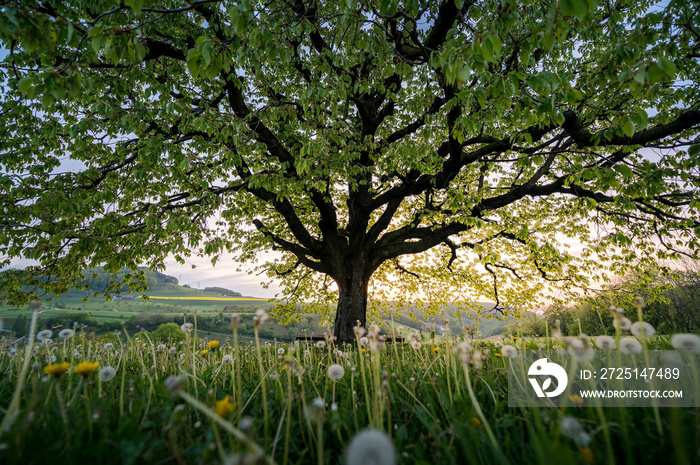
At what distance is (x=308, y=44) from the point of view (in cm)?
731

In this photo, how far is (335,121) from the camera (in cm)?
574

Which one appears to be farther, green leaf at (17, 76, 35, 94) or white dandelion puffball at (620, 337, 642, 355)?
green leaf at (17, 76, 35, 94)

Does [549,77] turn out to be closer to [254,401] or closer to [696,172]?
[254,401]

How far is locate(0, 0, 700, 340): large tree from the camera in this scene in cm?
254

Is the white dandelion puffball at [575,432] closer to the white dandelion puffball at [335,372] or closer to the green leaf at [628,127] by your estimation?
the white dandelion puffball at [335,372]

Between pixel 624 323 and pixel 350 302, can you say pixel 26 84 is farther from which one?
pixel 350 302

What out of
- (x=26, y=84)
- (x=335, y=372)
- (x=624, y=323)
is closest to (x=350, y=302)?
(x=335, y=372)

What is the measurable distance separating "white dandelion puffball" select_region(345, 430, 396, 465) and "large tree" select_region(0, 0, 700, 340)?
2378 mm

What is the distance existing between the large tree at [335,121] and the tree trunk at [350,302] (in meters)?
0.06

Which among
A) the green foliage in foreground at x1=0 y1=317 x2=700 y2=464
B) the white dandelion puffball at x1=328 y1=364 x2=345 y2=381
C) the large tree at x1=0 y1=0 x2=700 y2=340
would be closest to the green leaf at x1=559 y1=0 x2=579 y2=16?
the large tree at x1=0 y1=0 x2=700 y2=340

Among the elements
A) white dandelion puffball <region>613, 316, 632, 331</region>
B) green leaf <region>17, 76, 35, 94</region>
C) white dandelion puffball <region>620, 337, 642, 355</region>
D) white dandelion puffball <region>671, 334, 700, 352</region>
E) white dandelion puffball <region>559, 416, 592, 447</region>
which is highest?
green leaf <region>17, 76, 35, 94</region>

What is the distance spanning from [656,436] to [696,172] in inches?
388

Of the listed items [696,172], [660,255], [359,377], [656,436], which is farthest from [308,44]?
[660,255]

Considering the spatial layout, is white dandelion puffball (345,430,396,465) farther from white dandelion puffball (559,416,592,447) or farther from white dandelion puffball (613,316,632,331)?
white dandelion puffball (613,316,632,331)
